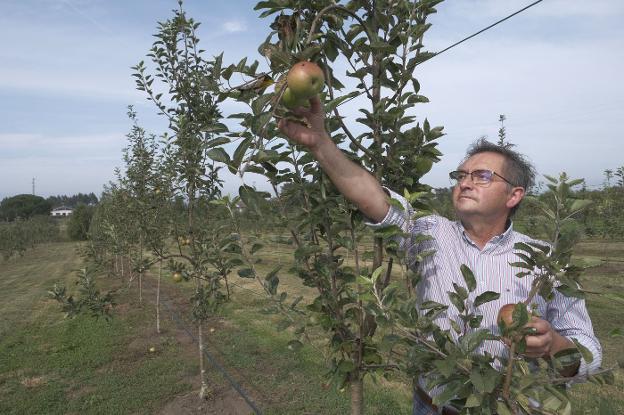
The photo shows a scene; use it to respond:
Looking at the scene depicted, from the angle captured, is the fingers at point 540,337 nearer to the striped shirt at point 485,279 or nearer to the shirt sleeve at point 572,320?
the striped shirt at point 485,279

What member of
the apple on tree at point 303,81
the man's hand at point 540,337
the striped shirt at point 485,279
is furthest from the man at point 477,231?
the apple on tree at point 303,81

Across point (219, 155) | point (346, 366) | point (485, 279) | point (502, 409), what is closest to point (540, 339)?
point (502, 409)

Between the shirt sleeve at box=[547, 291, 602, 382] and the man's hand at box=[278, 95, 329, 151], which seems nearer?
the man's hand at box=[278, 95, 329, 151]

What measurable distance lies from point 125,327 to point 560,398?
8386 millimetres

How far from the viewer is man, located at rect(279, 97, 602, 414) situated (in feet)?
5.14

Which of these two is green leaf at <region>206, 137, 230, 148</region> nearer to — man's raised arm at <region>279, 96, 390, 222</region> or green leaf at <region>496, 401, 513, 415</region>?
man's raised arm at <region>279, 96, 390, 222</region>

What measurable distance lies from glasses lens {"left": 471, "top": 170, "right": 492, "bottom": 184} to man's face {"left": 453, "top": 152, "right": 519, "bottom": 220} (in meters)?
0.02

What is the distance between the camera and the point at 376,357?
1764mm

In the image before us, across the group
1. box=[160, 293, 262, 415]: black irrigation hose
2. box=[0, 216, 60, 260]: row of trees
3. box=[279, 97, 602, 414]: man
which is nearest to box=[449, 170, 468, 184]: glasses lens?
box=[279, 97, 602, 414]: man

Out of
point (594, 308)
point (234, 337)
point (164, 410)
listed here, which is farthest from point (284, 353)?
point (594, 308)

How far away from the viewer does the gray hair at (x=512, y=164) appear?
1982 millimetres

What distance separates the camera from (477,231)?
1.99 metres

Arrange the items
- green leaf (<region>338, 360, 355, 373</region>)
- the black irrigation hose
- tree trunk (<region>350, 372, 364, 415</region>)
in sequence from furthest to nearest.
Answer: the black irrigation hose < tree trunk (<region>350, 372, 364, 415</region>) < green leaf (<region>338, 360, 355, 373</region>)

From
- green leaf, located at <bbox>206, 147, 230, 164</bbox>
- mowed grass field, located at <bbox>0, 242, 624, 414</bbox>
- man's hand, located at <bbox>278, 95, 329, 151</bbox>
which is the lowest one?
mowed grass field, located at <bbox>0, 242, 624, 414</bbox>
